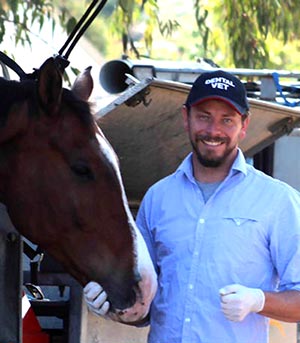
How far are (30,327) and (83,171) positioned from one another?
1003 mm

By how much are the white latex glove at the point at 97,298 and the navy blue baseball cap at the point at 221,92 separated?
28.8 inches

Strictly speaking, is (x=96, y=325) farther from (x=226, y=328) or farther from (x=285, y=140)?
(x=285, y=140)

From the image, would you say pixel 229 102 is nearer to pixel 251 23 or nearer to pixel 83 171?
pixel 83 171

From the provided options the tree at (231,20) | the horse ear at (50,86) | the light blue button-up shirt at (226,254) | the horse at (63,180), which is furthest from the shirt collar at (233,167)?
the tree at (231,20)

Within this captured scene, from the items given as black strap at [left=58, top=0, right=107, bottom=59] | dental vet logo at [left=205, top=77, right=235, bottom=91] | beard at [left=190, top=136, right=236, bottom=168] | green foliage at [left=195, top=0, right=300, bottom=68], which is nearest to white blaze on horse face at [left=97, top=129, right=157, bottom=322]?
beard at [left=190, top=136, right=236, bottom=168]

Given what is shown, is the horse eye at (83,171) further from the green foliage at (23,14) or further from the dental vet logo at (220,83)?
the green foliage at (23,14)

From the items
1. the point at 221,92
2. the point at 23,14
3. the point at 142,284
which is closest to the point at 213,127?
the point at 221,92

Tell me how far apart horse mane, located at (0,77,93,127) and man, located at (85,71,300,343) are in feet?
1.26

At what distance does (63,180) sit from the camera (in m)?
3.99

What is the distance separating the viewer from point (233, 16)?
363 inches

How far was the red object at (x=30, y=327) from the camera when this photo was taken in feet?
15.2

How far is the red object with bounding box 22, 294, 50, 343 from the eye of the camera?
4636mm

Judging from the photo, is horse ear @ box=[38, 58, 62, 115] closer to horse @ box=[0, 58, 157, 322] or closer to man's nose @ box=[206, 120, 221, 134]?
horse @ box=[0, 58, 157, 322]

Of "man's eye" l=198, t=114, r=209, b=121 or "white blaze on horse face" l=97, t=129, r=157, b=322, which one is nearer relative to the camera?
"white blaze on horse face" l=97, t=129, r=157, b=322
